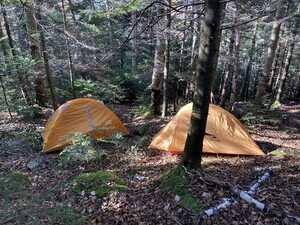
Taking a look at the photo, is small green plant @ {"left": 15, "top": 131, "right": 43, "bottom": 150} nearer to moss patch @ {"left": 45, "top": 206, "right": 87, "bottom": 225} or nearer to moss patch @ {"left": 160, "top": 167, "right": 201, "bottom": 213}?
moss patch @ {"left": 45, "top": 206, "right": 87, "bottom": 225}

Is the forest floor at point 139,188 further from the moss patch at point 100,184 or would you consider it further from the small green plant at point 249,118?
the small green plant at point 249,118

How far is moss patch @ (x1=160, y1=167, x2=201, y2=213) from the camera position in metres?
4.78

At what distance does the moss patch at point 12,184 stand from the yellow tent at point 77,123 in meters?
1.91

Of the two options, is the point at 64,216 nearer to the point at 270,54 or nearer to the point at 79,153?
the point at 79,153

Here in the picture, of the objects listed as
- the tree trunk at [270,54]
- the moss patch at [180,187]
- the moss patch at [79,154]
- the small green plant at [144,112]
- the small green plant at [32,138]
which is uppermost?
the tree trunk at [270,54]

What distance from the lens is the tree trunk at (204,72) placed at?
14.9ft

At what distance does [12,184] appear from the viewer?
251 inches

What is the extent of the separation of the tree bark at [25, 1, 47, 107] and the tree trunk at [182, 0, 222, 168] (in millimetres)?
8985

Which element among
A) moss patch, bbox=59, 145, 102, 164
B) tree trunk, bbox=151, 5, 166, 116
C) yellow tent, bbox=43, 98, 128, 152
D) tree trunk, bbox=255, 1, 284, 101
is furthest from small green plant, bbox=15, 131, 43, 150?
tree trunk, bbox=255, 1, 284, 101

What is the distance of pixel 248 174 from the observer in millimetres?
6000

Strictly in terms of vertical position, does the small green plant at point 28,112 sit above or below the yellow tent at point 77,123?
below

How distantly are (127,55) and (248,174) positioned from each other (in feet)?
64.9

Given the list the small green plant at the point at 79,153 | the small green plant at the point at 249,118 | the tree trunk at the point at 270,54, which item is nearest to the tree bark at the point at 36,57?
the small green plant at the point at 79,153

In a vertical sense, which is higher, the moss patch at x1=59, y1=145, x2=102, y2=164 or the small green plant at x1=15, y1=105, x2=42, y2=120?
the moss patch at x1=59, y1=145, x2=102, y2=164
